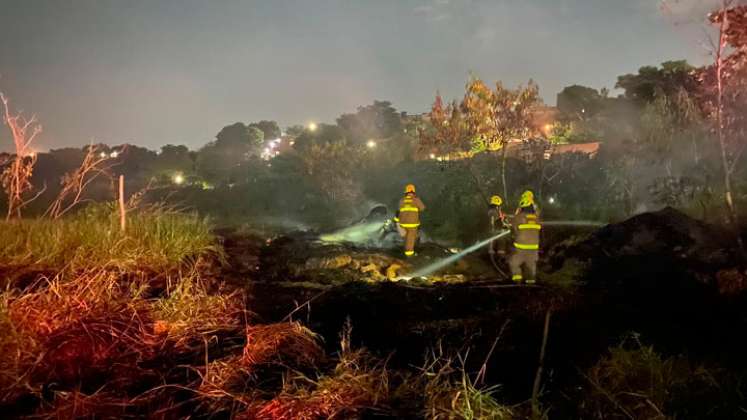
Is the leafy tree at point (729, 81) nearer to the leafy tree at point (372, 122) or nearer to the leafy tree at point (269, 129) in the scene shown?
the leafy tree at point (372, 122)

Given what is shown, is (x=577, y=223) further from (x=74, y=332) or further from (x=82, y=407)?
(x=82, y=407)

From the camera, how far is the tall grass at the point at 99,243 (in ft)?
18.4

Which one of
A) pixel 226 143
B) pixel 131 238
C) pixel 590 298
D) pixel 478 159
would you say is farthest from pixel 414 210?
pixel 226 143

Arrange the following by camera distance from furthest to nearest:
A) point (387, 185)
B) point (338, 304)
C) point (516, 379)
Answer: point (387, 185) → point (338, 304) → point (516, 379)

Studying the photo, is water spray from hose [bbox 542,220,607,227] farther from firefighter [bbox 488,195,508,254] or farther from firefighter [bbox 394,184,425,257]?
firefighter [bbox 394,184,425,257]

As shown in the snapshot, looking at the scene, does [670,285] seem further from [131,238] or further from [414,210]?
[131,238]

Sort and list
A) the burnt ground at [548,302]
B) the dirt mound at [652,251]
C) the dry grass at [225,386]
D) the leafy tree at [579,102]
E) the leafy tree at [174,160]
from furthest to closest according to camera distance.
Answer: the leafy tree at [174,160]
the leafy tree at [579,102]
the dirt mound at [652,251]
the burnt ground at [548,302]
the dry grass at [225,386]

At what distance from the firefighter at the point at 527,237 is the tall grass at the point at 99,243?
5.95 meters

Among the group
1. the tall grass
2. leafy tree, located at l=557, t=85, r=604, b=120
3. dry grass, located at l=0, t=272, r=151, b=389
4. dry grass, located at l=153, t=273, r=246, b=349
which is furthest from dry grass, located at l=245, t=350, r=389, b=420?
leafy tree, located at l=557, t=85, r=604, b=120

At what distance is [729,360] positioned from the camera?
177 inches

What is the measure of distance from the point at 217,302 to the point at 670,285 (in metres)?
7.57

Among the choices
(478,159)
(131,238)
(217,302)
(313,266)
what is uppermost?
(478,159)

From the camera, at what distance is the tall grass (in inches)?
221

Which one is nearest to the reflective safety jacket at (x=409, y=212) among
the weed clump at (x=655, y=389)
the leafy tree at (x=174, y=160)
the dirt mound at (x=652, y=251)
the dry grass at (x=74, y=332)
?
the dirt mound at (x=652, y=251)
